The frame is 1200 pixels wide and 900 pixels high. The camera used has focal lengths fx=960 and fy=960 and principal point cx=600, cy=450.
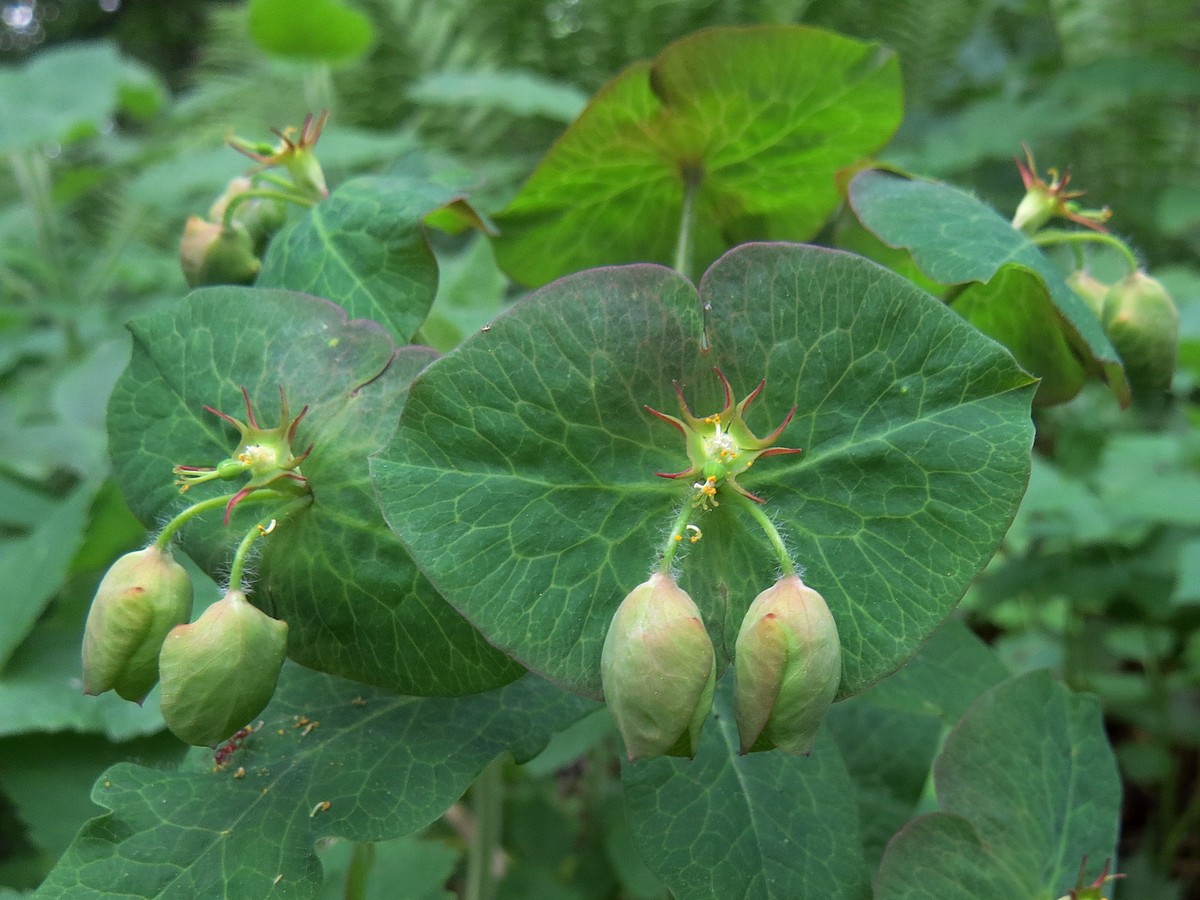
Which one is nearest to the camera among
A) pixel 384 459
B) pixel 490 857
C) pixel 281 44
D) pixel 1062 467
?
pixel 384 459

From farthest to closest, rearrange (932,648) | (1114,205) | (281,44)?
(1114,205) < (281,44) < (932,648)

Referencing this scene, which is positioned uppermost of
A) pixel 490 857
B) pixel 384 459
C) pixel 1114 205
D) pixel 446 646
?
pixel 384 459

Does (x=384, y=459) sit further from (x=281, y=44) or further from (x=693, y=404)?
(x=281, y=44)

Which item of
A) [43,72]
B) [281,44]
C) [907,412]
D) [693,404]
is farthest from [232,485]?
[43,72]

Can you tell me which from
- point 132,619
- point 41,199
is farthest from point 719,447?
point 41,199

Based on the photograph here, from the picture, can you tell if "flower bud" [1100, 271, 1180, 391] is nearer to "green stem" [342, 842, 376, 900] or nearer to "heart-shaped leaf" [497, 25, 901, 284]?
"heart-shaped leaf" [497, 25, 901, 284]

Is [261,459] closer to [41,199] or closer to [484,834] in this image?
[484,834]
